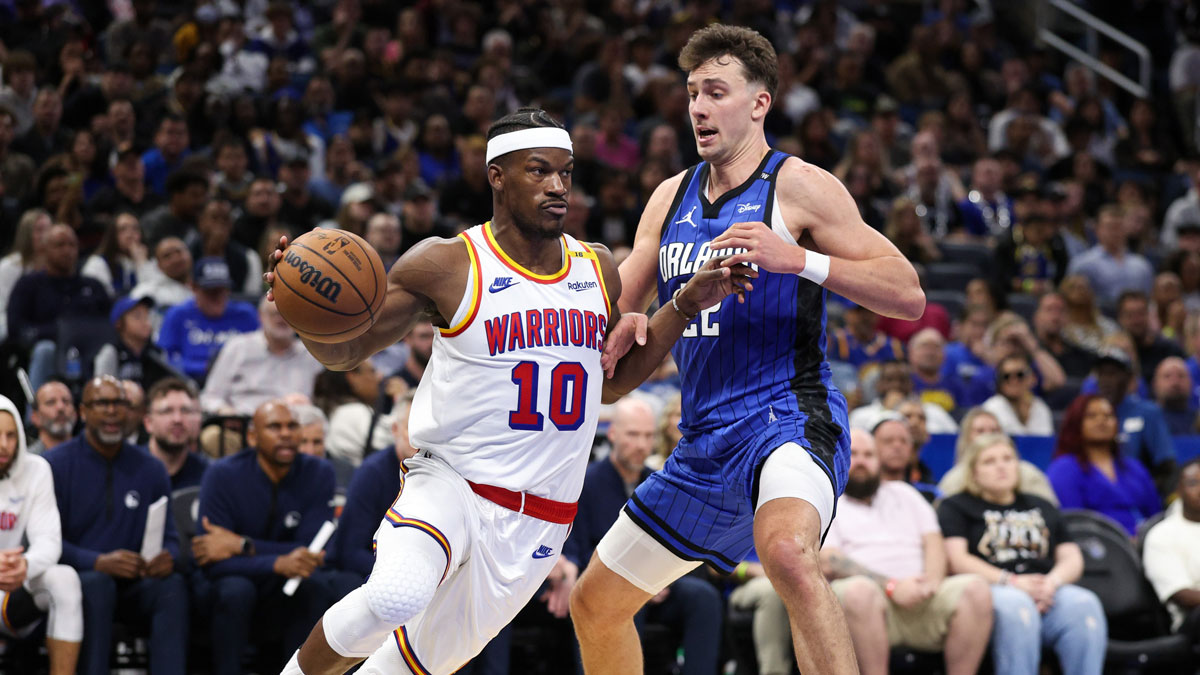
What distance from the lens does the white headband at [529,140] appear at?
201 inches

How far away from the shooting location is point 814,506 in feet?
16.0

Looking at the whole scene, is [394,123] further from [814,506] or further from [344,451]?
[814,506]

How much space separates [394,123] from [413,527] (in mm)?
10373

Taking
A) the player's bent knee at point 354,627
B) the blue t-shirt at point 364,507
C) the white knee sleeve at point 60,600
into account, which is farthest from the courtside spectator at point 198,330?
the player's bent knee at point 354,627

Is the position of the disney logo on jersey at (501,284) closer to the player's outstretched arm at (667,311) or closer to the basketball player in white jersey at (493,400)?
the basketball player in white jersey at (493,400)

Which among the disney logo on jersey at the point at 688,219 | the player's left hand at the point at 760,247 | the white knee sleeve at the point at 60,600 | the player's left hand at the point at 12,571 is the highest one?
the disney logo on jersey at the point at 688,219

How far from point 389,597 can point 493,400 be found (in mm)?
780

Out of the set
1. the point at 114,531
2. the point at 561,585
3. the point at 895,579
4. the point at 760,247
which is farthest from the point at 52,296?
the point at 760,247

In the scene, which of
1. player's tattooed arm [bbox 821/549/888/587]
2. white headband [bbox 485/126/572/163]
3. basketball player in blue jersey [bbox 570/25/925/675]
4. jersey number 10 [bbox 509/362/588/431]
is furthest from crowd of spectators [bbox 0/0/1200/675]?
white headband [bbox 485/126/572/163]

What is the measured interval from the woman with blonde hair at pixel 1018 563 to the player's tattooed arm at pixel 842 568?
0.59m

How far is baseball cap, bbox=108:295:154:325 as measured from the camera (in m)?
9.98

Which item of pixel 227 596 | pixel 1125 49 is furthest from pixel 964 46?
pixel 227 596

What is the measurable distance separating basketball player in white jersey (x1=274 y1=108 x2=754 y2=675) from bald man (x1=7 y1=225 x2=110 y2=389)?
6.08m

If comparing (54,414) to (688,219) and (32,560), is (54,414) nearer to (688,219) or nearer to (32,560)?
(32,560)
